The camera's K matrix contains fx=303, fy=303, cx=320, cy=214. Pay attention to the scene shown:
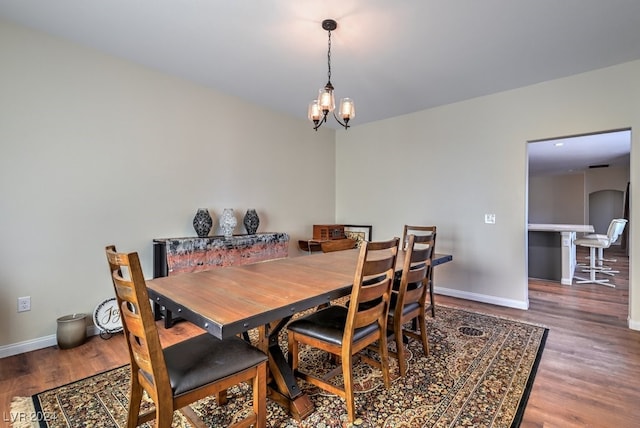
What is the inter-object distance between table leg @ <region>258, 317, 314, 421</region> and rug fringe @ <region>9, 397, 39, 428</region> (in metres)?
1.25

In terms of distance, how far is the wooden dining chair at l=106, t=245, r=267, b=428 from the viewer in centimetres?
116

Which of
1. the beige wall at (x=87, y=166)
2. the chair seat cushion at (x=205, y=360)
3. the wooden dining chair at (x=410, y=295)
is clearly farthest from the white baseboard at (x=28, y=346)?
the wooden dining chair at (x=410, y=295)

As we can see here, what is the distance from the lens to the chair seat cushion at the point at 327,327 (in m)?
1.72

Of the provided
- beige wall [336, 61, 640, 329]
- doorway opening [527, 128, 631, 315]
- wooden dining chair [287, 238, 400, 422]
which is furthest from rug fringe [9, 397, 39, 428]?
doorway opening [527, 128, 631, 315]

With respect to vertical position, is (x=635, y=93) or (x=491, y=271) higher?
(x=635, y=93)

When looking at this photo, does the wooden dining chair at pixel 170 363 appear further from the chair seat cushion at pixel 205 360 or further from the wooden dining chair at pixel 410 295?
the wooden dining chair at pixel 410 295

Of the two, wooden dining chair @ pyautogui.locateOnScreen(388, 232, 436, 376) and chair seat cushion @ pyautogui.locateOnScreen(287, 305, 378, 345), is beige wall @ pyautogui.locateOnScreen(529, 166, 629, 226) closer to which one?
wooden dining chair @ pyautogui.locateOnScreen(388, 232, 436, 376)

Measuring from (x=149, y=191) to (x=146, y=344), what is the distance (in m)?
2.37

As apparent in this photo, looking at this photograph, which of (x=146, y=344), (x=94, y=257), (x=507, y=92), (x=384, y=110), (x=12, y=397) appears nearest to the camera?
(x=146, y=344)

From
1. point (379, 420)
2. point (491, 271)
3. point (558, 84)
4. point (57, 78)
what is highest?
point (558, 84)

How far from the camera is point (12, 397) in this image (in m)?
1.85

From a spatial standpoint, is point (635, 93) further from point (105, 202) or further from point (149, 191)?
point (105, 202)

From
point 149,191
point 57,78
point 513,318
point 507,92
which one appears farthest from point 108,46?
point 513,318

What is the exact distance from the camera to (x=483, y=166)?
3.82m
